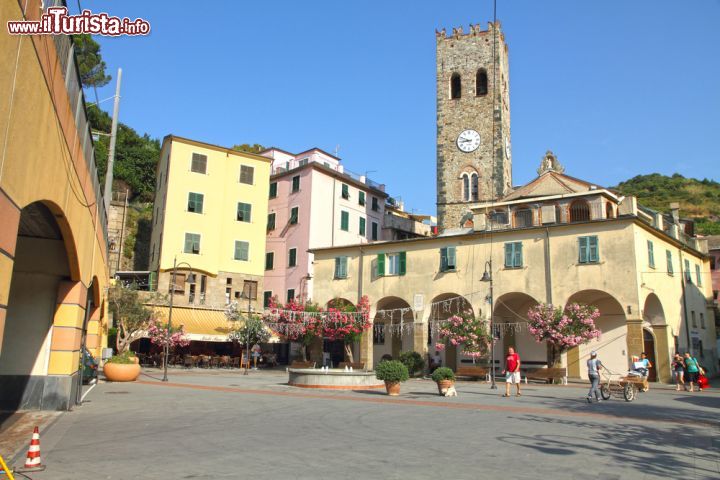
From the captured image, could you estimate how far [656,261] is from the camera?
30266 millimetres

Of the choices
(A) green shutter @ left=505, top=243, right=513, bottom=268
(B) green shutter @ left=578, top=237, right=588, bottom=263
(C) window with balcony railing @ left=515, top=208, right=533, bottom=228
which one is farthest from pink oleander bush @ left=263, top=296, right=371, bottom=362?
(B) green shutter @ left=578, top=237, right=588, bottom=263

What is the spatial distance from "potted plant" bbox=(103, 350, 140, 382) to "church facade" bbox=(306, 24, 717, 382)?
15.1 meters

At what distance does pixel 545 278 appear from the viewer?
30.5 m

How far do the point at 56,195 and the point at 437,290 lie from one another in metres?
27.2

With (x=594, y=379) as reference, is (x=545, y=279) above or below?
above

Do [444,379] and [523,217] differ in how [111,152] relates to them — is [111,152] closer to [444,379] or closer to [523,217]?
[444,379]

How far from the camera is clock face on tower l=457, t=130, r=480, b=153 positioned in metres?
49.0

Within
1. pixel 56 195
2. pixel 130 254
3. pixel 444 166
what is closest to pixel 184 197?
pixel 130 254

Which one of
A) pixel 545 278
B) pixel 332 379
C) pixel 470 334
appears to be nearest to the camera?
pixel 332 379

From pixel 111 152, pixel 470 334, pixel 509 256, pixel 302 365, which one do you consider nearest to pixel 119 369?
pixel 111 152

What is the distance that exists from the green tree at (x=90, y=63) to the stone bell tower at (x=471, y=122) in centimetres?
2913

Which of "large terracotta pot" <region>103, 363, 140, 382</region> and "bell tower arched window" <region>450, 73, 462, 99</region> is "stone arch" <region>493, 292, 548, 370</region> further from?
"bell tower arched window" <region>450, 73, 462, 99</region>

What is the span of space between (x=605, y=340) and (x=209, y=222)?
2646cm

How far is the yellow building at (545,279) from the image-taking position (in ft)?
Answer: 94.8
